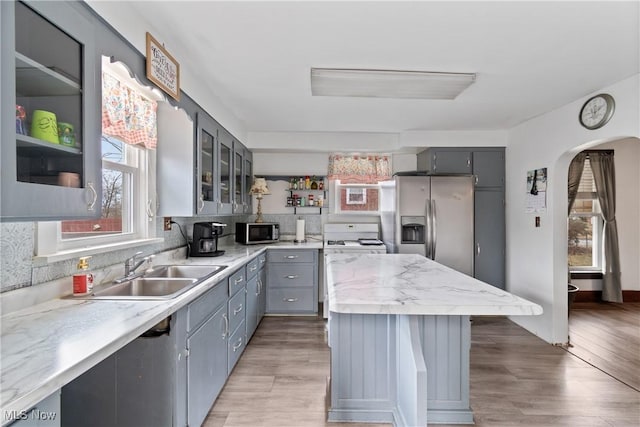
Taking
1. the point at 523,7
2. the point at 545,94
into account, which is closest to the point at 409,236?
the point at 545,94

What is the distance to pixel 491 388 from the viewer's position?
7.83ft

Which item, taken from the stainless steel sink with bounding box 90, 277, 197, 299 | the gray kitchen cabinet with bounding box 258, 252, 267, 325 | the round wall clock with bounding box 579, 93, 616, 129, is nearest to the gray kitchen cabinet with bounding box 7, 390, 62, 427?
the stainless steel sink with bounding box 90, 277, 197, 299

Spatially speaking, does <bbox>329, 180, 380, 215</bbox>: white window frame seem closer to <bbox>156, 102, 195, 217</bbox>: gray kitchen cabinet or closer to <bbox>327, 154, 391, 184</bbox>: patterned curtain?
<bbox>327, 154, 391, 184</bbox>: patterned curtain

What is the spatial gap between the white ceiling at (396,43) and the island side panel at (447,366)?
1.66 metres

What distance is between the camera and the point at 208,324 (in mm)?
1955

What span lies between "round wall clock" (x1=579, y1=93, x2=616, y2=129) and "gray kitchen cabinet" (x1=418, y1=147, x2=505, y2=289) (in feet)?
Result: 4.11

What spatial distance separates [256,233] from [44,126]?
3.13 m

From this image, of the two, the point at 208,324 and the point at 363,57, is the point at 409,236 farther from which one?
the point at 208,324

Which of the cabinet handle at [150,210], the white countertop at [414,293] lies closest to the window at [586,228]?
the white countertop at [414,293]

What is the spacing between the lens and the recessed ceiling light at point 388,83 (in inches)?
92.7

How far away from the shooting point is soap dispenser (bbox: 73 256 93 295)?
64.3 inches

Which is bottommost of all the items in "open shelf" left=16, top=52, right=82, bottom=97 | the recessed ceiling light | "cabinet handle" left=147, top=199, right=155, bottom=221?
"cabinet handle" left=147, top=199, right=155, bottom=221

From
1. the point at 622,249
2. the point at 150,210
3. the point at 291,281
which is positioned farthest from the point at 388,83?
the point at 622,249

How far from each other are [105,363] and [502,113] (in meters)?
3.84
